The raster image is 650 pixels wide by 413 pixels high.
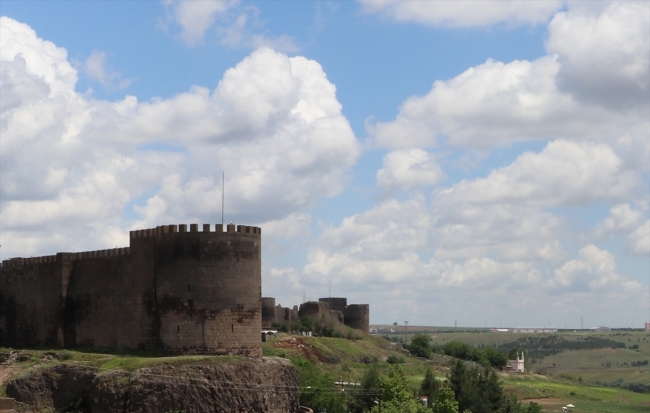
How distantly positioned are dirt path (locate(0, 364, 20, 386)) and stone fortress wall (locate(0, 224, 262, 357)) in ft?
10.6

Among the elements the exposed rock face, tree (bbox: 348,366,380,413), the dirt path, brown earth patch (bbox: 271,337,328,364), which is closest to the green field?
brown earth patch (bbox: 271,337,328,364)

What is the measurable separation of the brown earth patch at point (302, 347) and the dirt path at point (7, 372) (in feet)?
108

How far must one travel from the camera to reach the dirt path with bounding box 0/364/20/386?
40.9 metres

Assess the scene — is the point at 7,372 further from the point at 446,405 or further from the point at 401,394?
the point at 446,405

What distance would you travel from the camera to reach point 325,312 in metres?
94.7

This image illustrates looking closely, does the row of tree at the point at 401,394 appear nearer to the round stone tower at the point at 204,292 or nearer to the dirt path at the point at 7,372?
the round stone tower at the point at 204,292

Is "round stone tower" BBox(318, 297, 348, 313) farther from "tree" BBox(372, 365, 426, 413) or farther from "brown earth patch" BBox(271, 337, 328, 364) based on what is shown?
"tree" BBox(372, 365, 426, 413)

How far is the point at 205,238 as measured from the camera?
39.3 m

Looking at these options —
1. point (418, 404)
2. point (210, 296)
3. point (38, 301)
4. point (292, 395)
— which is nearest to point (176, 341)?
point (210, 296)

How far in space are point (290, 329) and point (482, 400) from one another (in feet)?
124

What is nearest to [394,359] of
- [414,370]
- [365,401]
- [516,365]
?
[414,370]

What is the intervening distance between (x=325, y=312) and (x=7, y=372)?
55.1 m

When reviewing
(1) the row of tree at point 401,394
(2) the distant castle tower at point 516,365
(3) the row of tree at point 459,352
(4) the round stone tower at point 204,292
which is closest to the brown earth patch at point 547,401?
(3) the row of tree at point 459,352

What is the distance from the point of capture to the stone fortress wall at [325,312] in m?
88.9
